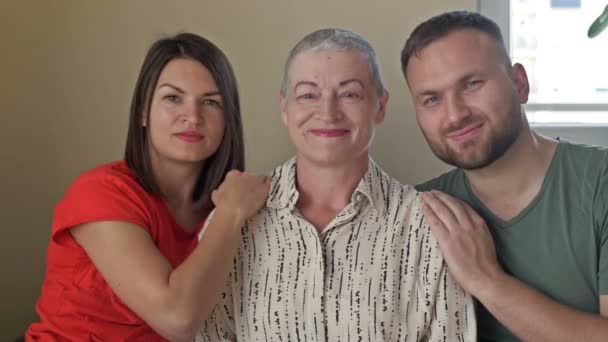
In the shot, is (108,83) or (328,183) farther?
(108,83)

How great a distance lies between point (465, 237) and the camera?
4.66 ft

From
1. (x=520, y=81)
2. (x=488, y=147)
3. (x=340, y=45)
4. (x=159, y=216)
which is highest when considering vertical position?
(x=340, y=45)

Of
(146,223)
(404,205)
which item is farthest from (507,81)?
(146,223)

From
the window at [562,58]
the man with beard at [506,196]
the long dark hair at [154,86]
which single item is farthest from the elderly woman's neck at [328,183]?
the window at [562,58]

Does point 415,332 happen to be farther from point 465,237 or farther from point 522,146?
point 522,146

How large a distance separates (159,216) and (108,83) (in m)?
0.68

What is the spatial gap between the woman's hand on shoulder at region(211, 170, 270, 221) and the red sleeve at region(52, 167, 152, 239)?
0.19 meters

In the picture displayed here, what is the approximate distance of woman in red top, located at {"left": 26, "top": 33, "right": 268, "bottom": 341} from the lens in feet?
4.72

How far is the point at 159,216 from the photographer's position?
162cm

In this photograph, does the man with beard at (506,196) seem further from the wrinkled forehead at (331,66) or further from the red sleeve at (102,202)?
the red sleeve at (102,202)

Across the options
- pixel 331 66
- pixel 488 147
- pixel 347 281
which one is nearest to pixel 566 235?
pixel 488 147

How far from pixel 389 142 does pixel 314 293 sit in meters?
0.79

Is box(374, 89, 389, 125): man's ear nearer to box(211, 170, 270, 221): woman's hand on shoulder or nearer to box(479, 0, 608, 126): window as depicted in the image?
box(211, 170, 270, 221): woman's hand on shoulder

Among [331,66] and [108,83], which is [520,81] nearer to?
[331,66]
